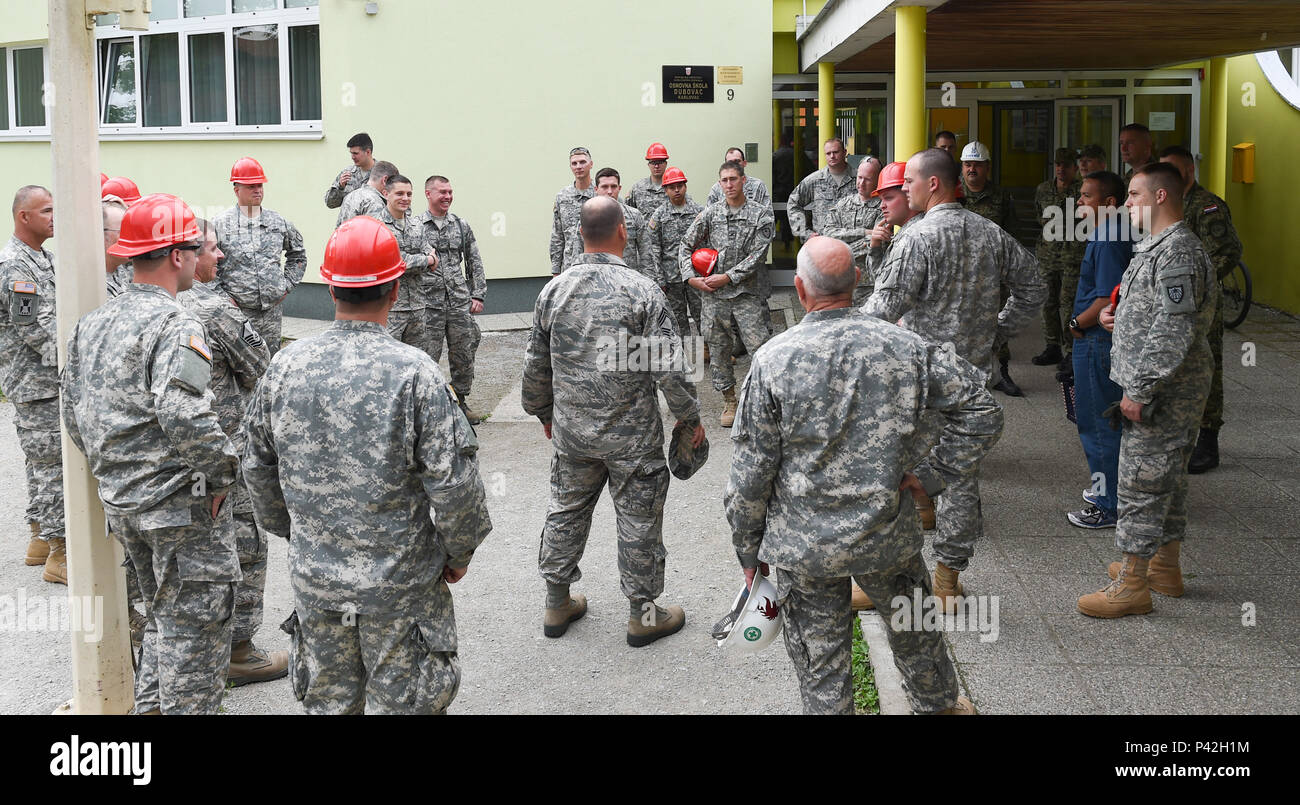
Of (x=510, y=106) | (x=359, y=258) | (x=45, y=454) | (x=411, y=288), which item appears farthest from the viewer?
(x=510, y=106)

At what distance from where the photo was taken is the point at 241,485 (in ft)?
16.8

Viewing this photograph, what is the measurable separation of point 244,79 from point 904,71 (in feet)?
34.4

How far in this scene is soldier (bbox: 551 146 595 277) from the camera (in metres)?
11.1

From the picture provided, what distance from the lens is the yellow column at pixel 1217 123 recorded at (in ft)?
43.8

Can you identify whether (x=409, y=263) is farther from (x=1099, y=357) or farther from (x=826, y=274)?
(x=826, y=274)

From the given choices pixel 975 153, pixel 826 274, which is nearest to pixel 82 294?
pixel 826 274

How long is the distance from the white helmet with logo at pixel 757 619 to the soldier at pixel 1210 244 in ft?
15.4

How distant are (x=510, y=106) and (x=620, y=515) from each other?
392 inches

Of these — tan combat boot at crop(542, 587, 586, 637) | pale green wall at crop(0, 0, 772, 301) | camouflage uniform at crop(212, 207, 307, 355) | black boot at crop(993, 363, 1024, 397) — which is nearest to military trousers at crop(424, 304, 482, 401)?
camouflage uniform at crop(212, 207, 307, 355)

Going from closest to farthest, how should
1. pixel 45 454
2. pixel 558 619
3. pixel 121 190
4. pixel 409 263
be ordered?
pixel 558 619 → pixel 45 454 → pixel 121 190 → pixel 409 263

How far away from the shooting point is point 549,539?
549cm

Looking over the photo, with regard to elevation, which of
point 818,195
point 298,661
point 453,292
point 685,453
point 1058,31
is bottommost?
point 298,661

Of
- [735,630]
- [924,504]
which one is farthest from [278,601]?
[924,504]
